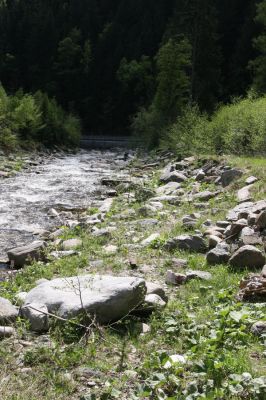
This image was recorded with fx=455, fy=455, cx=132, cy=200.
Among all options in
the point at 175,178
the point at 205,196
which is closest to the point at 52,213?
the point at 205,196

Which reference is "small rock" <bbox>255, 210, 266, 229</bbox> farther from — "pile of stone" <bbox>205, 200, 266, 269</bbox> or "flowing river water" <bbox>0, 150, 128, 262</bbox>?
"flowing river water" <bbox>0, 150, 128, 262</bbox>

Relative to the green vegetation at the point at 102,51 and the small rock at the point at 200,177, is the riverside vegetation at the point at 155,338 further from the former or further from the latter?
the green vegetation at the point at 102,51

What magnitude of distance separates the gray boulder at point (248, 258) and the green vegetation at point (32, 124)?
28966mm

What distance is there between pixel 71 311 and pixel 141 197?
9.78m

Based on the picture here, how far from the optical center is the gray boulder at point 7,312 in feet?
17.8

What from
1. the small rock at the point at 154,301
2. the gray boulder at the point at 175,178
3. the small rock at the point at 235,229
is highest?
the small rock at the point at 154,301

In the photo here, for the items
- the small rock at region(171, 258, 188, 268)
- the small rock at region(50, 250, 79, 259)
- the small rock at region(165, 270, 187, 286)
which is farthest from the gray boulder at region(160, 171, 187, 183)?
the small rock at region(165, 270, 187, 286)

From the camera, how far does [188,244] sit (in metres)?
8.52

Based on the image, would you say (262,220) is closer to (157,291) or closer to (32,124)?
(157,291)

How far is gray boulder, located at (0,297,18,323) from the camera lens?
543 cm

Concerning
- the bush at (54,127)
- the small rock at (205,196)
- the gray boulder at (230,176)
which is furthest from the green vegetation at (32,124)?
the small rock at (205,196)

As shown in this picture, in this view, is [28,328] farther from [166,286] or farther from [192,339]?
[166,286]

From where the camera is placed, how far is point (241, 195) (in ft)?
38.7

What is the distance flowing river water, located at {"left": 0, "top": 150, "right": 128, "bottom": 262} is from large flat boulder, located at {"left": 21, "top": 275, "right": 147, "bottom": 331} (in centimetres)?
432
